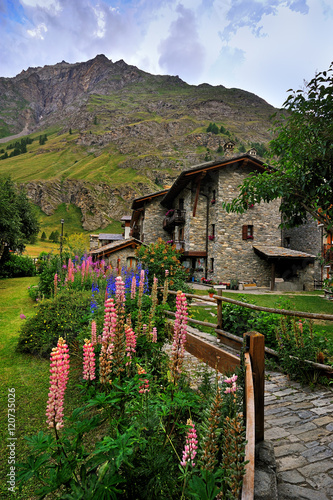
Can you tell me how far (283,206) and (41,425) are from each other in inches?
240

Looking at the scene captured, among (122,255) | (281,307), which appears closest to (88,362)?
(281,307)

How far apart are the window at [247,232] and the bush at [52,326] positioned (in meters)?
17.1

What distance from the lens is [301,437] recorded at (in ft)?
9.76

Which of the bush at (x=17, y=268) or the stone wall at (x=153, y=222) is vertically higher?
the stone wall at (x=153, y=222)

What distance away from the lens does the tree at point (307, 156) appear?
4.51 metres

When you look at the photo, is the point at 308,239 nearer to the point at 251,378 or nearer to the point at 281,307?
the point at 281,307

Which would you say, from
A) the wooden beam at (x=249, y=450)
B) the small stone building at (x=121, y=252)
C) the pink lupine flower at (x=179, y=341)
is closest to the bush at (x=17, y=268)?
the small stone building at (x=121, y=252)

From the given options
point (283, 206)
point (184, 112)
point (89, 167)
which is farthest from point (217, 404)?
point (184, 112)

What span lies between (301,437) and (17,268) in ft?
86.8

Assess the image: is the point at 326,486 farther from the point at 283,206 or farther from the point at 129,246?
the point at 129,246

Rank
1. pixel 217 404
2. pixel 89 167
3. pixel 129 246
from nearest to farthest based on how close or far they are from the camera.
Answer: pixel 217 404, pixel 129 246, pixel 89 167

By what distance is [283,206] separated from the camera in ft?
19.5

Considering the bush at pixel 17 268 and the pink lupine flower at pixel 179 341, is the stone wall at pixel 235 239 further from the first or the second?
the pink lupine flower at pixel 179 341

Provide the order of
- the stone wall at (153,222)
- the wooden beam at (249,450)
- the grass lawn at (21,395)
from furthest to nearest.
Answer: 1. the stone wall at (153,222)
2. the grass lawn at (21,395)
3. the wooden beam at (249,450)
